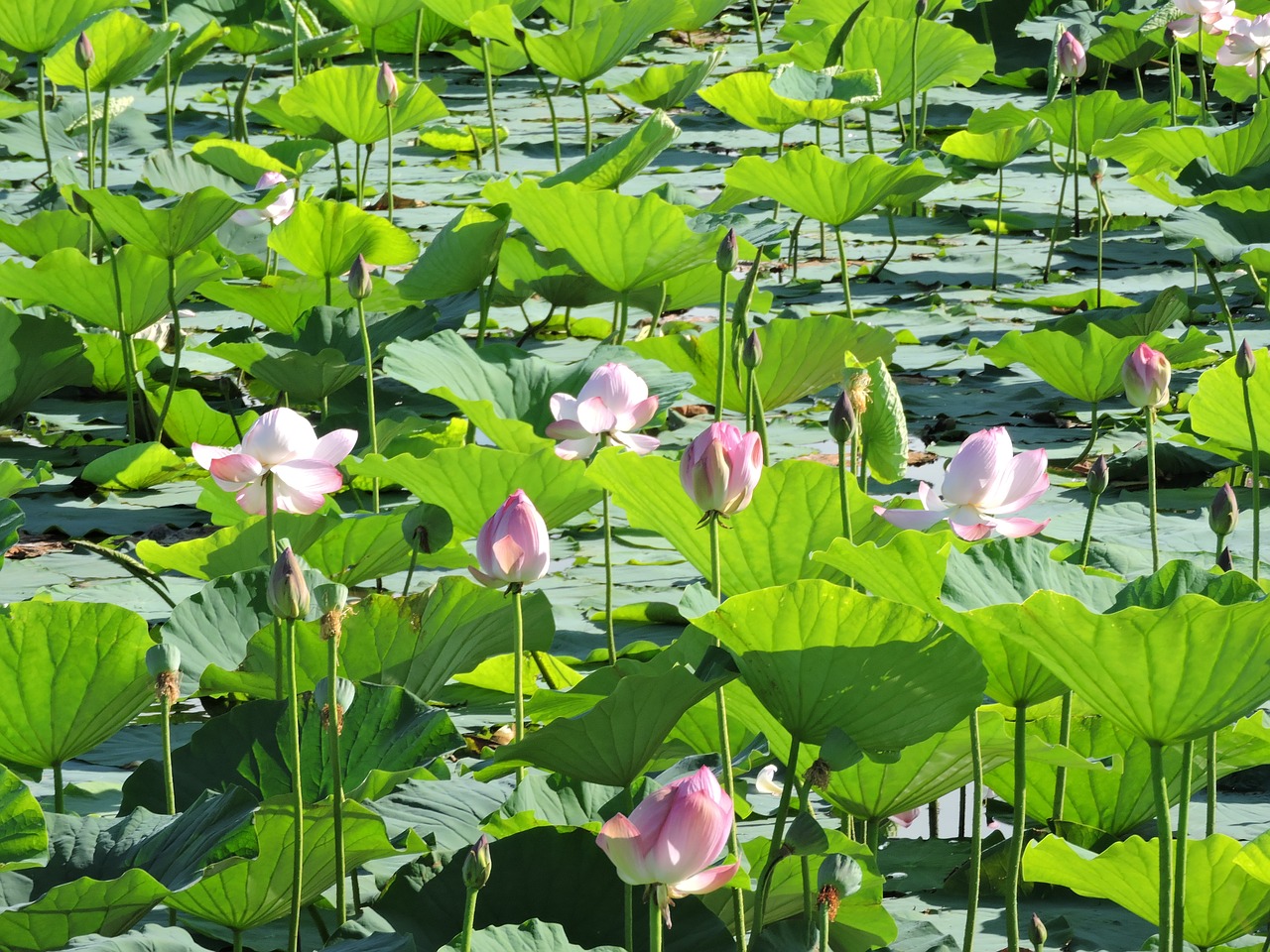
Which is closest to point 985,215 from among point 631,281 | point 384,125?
point 384,125

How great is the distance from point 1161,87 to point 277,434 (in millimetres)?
5088

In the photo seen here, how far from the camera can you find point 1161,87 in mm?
5789

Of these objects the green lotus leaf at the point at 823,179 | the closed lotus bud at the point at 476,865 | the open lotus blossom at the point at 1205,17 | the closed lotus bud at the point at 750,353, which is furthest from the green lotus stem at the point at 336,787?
the open lotus blossom at the point at 1205,17

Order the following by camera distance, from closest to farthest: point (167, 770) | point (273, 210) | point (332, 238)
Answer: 1. point (167, 770)
2. point (332, 238)
3. point (273, 210)

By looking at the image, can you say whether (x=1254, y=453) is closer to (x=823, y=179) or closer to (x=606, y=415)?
(x=606, y=415)

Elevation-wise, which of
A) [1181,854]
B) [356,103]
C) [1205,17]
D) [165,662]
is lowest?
[1181,854]

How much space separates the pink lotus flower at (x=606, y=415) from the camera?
175 centimetres

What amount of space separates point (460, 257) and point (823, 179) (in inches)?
27.7

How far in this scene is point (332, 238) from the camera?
285 centimetres

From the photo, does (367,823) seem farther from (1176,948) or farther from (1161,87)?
(1161,87)

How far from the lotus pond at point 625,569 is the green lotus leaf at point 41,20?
0.02m

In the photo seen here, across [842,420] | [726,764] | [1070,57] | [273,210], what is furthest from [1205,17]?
[726,764]

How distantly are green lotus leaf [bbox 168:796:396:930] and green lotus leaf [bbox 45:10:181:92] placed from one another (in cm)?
294

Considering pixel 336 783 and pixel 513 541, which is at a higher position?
pixel 513 541
